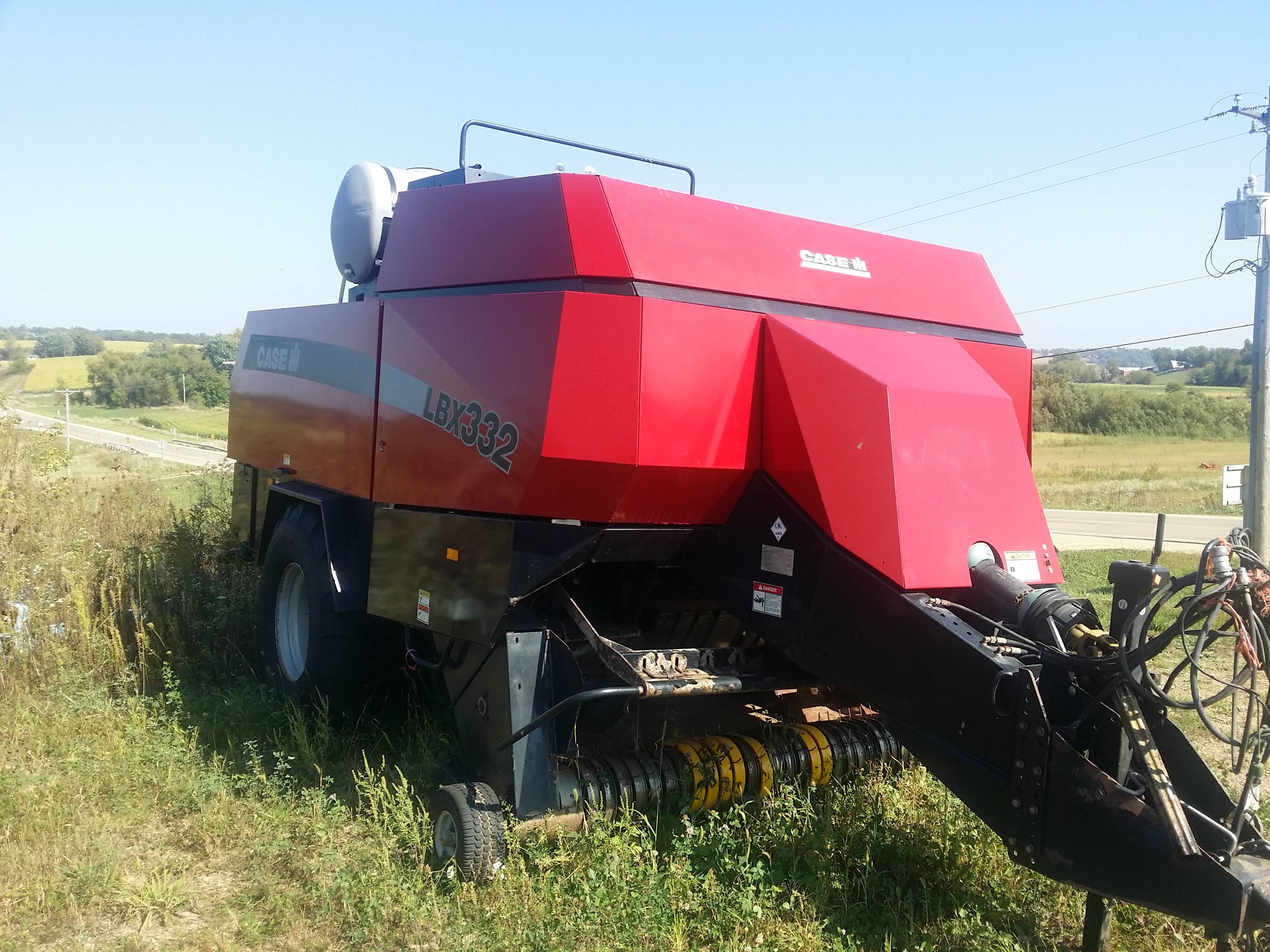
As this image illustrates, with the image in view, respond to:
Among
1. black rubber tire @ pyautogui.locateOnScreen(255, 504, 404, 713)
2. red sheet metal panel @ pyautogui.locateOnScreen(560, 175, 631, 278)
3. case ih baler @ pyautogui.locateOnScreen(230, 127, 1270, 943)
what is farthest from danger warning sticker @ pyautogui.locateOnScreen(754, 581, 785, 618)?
black rubber tire @ pyautogui.locateOnScreen(255, 504, 404, 713)

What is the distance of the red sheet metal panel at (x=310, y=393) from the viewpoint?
4691 mm

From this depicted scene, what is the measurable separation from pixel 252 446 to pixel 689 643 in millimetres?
3181

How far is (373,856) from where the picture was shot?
3.80 metres

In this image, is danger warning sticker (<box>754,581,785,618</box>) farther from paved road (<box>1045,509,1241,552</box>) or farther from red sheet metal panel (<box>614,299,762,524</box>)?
paved road (<box>1045,509,1241,552</box>)

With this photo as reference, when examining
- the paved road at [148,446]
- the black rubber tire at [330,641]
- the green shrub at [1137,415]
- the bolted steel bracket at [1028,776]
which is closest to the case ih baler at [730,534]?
the bolted steel bracket at [1028,776]

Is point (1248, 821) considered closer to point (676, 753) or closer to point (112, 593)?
point (676, 753)

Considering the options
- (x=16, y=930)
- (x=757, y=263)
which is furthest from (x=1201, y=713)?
(x=16, y=930)

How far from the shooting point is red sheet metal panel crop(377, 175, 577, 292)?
3.81 metres

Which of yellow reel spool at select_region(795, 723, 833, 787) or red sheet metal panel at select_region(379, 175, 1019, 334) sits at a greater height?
red sheet metal panel at select_region(379, 175, 1019, 334)

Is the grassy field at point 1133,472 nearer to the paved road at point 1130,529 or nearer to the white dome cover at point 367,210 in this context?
the paved road at point 1130,529

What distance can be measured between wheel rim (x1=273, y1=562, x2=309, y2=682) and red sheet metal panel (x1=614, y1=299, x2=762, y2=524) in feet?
8.55

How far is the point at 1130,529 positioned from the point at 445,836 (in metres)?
19.4

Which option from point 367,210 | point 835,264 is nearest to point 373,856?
point 835,264

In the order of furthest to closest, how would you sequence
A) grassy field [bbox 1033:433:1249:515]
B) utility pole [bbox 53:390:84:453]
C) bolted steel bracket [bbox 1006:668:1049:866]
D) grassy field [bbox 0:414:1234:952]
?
utility pole [bbox 53:390:84:453] < grassy field [bbox 1033:433:1249:515] < grassy field [bbox 0:414:1234:952] < bolted steel bracket [bbox 1006:668:1049:866]
